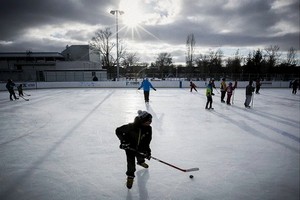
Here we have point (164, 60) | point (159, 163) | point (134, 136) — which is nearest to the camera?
point (134, 136)

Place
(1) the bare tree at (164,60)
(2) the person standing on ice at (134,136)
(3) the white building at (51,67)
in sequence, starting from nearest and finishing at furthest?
(2) the person standing on ice at (134,136) → (3) the white building at (51,67) → (1) the bare tree at (164,60)

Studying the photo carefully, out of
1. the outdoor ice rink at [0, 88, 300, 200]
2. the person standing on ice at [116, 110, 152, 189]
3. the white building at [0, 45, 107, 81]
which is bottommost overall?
the outdoor ice rink at [0, 88, 300, 200]

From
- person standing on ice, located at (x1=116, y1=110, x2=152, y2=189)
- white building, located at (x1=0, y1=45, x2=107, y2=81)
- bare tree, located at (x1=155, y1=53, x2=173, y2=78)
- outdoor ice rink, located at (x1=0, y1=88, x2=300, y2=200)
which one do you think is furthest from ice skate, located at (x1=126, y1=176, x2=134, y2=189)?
bare tree, located at (x1=155, y1=53, x2=173, y2=78)

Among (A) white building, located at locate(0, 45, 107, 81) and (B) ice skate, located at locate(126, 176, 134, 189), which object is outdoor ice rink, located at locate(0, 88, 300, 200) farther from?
(A) white building, located at locate(0, 45, 107, 81)

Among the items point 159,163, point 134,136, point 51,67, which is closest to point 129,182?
point 134,136

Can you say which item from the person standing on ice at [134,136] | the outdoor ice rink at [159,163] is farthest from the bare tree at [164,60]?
the person standing on ice at [134,136]

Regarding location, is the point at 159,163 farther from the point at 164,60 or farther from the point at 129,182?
the point at 164,60

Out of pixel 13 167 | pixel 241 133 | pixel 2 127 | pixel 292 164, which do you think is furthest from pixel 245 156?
pixel 2 127

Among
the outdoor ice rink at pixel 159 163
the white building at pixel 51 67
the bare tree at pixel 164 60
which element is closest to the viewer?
the outdoor ice rink at pixel 159 163

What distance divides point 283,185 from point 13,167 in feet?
17.0

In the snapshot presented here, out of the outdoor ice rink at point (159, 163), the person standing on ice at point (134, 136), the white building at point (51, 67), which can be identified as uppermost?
the white building at point (51, 67)

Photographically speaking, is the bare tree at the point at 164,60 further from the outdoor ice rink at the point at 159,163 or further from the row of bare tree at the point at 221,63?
the outdoor ice rink at the point at 159,163

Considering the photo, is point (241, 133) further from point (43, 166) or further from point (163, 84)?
point (163, 84)

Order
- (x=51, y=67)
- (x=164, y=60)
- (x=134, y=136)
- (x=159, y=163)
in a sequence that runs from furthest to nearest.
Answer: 1. (x=164, y=60)
2. (x=51, y=67)
3. (x=159, y=163)
4. (x=134, y=136)
